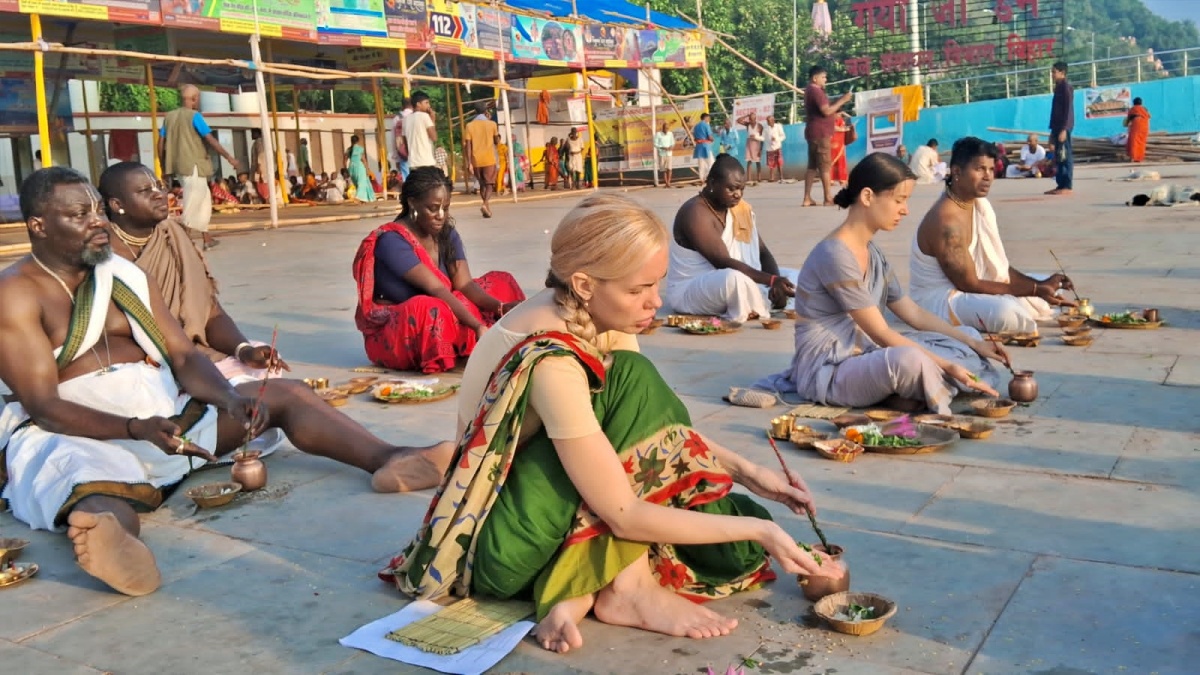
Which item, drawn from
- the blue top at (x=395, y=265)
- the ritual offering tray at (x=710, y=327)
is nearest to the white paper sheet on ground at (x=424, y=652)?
the blue top at (x=395, y=265)

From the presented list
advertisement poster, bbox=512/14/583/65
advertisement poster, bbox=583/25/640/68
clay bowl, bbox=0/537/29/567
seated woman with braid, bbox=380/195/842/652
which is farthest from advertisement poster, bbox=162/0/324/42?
seated woman with braid, bbox=380/195/842/652

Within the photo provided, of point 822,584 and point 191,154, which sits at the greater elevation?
point 191,154

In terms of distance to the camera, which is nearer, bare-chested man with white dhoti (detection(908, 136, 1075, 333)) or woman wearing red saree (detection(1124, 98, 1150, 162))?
bare-chested man with white dhoti (detection(908, 136, 1075, 333))

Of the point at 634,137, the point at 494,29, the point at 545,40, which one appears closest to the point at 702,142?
the point at 634,137

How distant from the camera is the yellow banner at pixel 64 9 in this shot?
12414mm

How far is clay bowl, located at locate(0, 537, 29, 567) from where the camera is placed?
11.2 ft

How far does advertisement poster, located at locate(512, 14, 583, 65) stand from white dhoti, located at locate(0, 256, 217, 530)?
16.4m

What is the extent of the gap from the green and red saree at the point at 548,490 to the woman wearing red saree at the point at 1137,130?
2421 centimetres

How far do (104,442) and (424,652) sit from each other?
5.68 feet

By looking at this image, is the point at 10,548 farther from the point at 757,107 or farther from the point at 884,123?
the point at 884,123

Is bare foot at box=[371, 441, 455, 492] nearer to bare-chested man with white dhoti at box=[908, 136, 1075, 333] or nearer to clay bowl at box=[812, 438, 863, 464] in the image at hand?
clay bowl at box=[812, 438, 863, 464]

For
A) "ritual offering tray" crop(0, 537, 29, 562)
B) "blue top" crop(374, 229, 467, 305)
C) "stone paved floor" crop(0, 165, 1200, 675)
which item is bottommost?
"stone paved floor" crop(0, 165, 1200, 675)

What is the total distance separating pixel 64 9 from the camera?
12.8m

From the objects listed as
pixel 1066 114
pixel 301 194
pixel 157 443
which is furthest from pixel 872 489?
pixel 301 194
